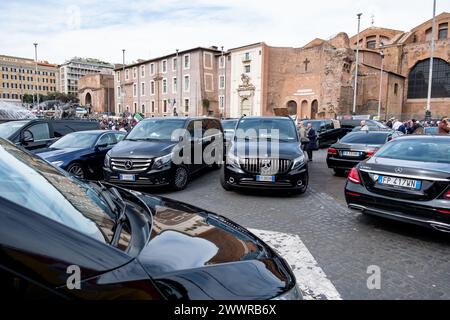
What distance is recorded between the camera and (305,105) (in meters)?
51.8

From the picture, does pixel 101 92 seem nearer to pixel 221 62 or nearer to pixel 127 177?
pixel 221 62

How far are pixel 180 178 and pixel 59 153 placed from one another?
3.21m

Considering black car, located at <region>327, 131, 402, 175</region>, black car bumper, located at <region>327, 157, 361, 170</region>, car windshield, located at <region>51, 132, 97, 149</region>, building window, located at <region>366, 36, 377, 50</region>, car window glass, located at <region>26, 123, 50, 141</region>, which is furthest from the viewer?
building window, located at <region>366, 36, 377, 50</region>

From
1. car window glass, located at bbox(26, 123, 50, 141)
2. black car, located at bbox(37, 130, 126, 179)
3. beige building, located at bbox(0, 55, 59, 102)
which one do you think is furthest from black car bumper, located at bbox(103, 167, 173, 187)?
beige building, located at bbox(0, 55, 59, 102)

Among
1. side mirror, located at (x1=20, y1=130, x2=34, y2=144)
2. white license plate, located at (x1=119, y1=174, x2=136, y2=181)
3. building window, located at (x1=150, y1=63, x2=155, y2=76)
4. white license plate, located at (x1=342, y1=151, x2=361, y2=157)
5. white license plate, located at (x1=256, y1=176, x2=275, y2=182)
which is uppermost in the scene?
building window, located at (x1=150, y1=63, x2=155, y2=76)

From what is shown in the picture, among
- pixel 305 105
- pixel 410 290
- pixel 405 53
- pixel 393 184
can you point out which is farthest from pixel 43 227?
pixel 405 53

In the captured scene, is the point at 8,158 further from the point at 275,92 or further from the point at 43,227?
the point at 275,92

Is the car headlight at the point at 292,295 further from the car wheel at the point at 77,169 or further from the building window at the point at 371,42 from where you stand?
the building window at the point at 371,42

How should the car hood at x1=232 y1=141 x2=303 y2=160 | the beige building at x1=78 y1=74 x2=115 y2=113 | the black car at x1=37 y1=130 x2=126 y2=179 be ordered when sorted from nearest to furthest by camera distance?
the car hood at x1=232 y1=141 x2=303 y2=160 → the black car at x1=37 y1=130 x2=126 y2=179 → the beige building at x1=78 y1=74 x2=115 y2=113

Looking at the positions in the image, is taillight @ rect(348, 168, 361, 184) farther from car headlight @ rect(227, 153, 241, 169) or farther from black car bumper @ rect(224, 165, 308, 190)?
car headlight @ rect(227, 153, 241, 169)

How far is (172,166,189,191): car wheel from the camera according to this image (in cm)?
800

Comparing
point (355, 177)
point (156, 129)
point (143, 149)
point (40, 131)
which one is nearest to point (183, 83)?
point (40, 131)

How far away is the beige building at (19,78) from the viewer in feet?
344
